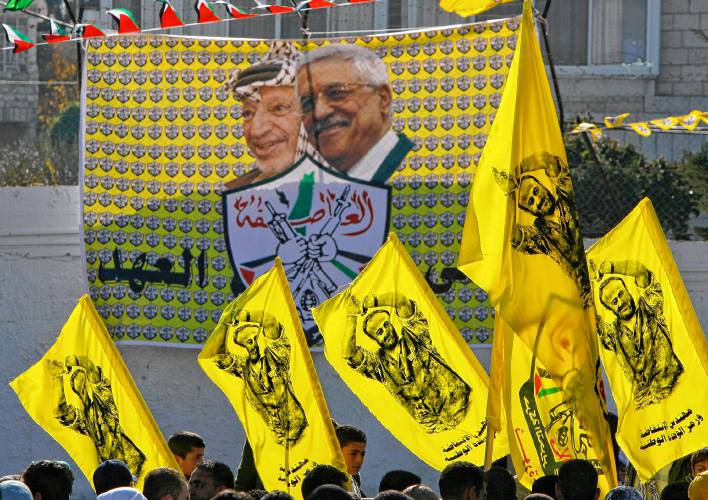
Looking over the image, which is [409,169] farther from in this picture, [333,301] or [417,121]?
[333,301]

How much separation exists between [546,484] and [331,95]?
5.18m

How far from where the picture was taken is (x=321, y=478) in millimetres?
7348

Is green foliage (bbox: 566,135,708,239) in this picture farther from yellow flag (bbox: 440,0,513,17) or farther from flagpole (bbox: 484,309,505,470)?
flagpole (bbox: 484,309,505,470)

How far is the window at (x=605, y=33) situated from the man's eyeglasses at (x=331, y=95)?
6292 millimetres

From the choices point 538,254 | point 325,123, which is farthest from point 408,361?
point 325,123

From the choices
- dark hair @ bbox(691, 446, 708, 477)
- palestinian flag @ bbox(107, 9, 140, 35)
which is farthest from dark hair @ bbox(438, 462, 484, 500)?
palestinian flag @ bbox(107, 9, 140, 35)

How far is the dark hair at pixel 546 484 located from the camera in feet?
24.2

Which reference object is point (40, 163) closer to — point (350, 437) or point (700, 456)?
point (350, 437)

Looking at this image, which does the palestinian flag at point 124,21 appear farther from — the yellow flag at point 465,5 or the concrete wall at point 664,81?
the concrete wall at point 664,81

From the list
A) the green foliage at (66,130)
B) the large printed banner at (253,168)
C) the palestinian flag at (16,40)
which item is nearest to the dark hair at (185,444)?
the large printed banner at (253,168)

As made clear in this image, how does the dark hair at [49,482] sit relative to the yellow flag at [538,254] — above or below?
below

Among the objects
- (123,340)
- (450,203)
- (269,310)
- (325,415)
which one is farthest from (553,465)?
(123,340)

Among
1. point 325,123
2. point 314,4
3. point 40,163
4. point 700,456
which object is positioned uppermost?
point 314,4

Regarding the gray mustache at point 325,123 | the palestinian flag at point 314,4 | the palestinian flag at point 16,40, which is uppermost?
→ the palestinian flag at point 314,4
